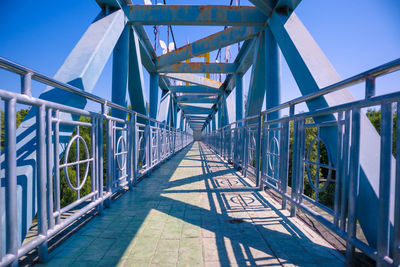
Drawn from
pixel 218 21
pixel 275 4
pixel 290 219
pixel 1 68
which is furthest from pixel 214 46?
pixel 1 68

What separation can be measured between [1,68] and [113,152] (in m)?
1.98

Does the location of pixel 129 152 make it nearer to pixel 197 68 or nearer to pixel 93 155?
pixel 93 155

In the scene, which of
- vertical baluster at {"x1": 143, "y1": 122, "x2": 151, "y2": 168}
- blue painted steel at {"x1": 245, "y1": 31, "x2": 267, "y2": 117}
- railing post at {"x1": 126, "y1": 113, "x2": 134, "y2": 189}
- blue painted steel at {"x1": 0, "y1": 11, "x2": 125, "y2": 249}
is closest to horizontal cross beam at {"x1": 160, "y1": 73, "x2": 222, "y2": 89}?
blue painted steel at {"x1": 245, "y1": 31, "x2": 267, "y2": 117}

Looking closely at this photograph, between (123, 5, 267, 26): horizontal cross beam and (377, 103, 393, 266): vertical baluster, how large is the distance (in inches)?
203

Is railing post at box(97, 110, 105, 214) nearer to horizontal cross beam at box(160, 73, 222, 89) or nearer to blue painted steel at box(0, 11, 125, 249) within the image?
blue painted steel at box(0, 11, 125, 249)

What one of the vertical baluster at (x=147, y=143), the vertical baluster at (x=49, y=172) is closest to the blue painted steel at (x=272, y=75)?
the vertical baluster at (x=147, y=143)

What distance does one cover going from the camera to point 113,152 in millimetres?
3383

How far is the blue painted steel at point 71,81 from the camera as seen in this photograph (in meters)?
1.85

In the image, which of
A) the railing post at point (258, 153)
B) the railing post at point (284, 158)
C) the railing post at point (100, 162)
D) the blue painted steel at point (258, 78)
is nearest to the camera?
the railing post at point (100, 162)

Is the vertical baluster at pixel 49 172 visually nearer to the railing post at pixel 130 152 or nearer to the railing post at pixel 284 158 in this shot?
the railing post at pixel 130 152

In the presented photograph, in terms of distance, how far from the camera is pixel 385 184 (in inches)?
58.2

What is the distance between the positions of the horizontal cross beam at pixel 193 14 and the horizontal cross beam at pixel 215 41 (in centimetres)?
69

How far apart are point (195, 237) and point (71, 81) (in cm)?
304

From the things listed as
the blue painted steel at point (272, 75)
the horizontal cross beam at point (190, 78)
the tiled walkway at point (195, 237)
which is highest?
the horizontal cross beam at point (190, 78)
